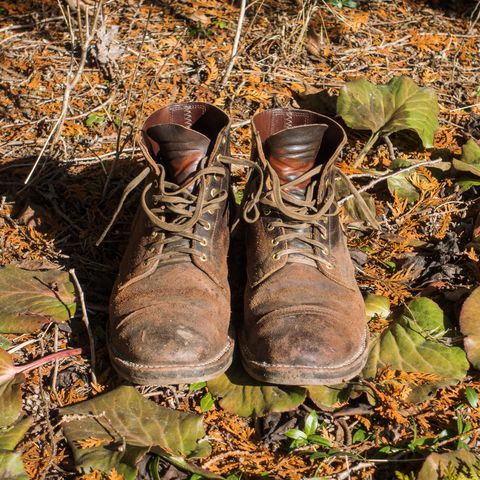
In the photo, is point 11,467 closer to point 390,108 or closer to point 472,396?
point 472,396

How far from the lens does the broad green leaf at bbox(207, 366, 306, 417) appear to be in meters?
1.98

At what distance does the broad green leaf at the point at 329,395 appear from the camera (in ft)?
6.57

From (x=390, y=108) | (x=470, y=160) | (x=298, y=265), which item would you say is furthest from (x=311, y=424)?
(x=390, y=108)

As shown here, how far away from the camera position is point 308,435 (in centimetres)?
196

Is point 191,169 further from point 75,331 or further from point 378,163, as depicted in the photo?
point 378,163

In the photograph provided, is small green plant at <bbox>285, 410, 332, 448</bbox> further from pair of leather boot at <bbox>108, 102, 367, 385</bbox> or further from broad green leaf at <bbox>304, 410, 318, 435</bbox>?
pair of leather boot at <bbox>108, 102, 367, 385</bbox>

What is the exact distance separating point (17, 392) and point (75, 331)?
331 mm

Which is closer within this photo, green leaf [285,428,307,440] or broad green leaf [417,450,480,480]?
broad green leaf [417,450,480,480]

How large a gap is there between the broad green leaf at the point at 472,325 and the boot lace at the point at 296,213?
1.66 ft

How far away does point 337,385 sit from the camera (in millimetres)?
2049

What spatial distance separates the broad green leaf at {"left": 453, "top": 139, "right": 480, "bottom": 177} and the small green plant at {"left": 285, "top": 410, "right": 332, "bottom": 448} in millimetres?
1360

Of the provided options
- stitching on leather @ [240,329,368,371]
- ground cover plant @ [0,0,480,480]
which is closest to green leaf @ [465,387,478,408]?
ground cover plant @ [0,0,480,480]

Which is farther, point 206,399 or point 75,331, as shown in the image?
point 75,331

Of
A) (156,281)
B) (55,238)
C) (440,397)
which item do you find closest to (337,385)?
(440,397)
